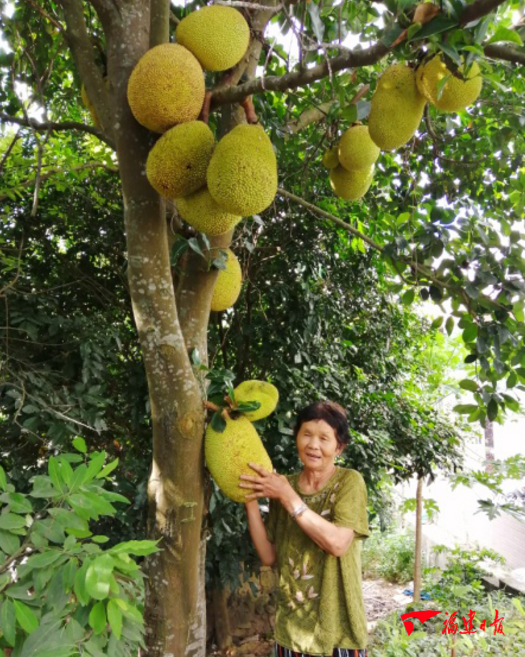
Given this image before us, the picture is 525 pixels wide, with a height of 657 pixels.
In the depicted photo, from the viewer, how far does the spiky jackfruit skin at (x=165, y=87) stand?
1.16 m

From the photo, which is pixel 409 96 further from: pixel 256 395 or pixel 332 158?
pixel 256 395

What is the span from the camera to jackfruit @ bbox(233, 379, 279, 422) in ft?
4.56

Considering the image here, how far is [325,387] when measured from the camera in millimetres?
2863

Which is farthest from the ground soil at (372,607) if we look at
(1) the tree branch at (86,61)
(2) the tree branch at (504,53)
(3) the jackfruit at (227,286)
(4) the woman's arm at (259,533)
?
(2) the tree branch at (504,53)

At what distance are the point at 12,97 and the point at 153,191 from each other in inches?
63.0

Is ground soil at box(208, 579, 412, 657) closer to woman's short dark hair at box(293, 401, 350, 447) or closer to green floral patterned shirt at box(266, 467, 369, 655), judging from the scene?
green floral patterned shirt at box(266, 467, 369, 655)

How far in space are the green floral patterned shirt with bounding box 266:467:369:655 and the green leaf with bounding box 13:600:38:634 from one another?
903 mm

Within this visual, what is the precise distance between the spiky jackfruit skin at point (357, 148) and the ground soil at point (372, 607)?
2.73 metres

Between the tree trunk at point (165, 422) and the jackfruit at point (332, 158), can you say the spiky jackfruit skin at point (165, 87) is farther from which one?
the jackfruit at point (332, 158)

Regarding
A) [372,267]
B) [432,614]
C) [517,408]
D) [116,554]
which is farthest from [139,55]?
[432,614]

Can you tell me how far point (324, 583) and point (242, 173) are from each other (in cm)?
105

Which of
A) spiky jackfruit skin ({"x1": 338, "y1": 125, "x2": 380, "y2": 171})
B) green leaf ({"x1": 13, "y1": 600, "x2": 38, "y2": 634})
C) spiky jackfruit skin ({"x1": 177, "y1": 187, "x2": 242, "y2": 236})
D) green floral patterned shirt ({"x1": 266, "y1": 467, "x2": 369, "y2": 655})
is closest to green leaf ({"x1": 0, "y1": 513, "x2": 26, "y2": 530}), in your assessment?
green leaf ({"x1": 13, "y1": 600, "x2": 38, "y2": 634})

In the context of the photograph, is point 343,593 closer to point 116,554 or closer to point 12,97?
point 116,554

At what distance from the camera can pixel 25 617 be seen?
67 cm
